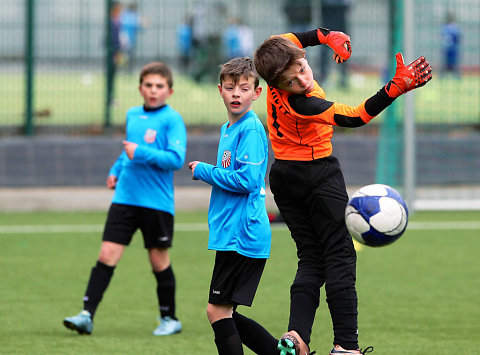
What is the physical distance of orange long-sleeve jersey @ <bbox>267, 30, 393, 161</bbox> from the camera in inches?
181

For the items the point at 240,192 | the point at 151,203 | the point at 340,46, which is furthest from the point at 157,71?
the point at 240,192

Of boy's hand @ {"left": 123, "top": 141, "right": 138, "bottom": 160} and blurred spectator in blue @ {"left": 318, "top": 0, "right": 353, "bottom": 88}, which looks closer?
boy's hand @ {"left": 123, "top": 141, "right": 138, "bottom": 160}

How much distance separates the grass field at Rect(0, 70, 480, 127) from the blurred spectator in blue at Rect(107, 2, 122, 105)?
10cm

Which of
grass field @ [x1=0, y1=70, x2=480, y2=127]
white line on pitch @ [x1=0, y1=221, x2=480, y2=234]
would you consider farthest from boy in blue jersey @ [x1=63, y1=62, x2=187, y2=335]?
grass field @ [x1=0, y1=70, x2=480, y2=127]

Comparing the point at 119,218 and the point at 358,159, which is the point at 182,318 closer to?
the point at 119,218

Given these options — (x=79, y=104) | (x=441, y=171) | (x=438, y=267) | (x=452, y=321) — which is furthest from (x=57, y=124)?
(x=452, y=321)

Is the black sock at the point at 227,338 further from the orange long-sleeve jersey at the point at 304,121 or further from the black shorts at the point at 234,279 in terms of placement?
the orange long-sleeve jersey at the point at 304,121

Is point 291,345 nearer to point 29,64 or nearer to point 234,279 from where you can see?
point 234,279

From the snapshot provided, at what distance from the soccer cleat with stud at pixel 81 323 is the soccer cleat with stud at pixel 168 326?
16.4 inches

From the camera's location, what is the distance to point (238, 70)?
470cm

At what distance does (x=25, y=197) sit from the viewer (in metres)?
11.8

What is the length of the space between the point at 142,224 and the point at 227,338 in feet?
5.83

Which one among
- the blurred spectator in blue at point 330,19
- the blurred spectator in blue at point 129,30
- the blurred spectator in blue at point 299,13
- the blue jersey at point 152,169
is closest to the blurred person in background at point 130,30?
the blurred spectator in blue at point 129,30

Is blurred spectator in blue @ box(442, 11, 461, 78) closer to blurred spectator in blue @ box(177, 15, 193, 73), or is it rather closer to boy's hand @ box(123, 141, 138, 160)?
blurred spectator in blue @ box(177, 15, 193, 73)
